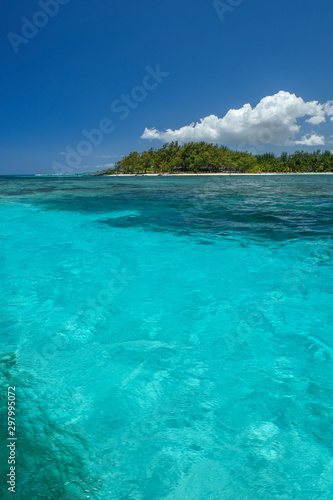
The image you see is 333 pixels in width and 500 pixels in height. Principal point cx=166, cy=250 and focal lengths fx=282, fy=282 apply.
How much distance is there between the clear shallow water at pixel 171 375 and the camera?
2.30m

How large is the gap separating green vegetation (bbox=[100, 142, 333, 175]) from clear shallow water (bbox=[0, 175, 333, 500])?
11932cm

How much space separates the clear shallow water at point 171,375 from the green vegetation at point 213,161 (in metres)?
119

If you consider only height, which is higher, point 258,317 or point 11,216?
point 11,216

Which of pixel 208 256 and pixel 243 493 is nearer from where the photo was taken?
pixel 243 493

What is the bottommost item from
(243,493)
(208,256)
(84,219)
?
(243,493)

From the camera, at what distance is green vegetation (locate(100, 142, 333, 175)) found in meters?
124

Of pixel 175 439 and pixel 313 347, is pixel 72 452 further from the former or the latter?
pixel 313 347

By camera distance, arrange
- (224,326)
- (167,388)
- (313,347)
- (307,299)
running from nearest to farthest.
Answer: (167,388) → (313,347) → (224,326) → (307,299)

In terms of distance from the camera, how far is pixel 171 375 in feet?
11.3

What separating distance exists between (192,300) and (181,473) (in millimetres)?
3423

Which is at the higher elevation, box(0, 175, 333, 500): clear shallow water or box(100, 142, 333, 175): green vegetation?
box(100, 142, 333, 175): green vegetation

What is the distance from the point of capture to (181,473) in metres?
2.33

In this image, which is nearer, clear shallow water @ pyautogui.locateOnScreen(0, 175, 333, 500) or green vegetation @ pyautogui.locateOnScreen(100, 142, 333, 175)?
clear shallow water @ pyautogui.locateOnScreen(0, 175, 333, 500)

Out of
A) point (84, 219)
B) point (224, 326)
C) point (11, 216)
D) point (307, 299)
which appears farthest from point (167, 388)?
point (11, 216)
